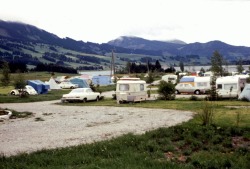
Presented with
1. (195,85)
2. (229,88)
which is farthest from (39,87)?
(229,88)

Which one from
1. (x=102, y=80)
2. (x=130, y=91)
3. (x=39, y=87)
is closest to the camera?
(x=130, y=91)

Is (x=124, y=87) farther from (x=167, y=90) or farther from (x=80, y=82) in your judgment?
(x=80, y=82)

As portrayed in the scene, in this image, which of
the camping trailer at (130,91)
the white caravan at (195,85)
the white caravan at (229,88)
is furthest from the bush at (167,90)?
the white caravan at (195,85)

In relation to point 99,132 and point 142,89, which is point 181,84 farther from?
point 99,132

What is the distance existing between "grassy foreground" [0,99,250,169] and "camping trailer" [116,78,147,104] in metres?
17.2

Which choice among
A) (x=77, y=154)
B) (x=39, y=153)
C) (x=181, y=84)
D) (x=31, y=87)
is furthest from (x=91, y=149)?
(x=31, y=87)

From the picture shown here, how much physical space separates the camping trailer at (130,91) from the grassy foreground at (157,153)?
17.2 meters

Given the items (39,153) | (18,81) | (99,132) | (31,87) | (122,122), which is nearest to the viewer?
(39,153)

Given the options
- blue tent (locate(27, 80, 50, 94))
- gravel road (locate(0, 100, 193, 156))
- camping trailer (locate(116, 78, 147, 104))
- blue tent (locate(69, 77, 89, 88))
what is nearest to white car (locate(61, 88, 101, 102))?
camping trailer (locate(116, 78, 147, 104))

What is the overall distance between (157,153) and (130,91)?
20.6 m

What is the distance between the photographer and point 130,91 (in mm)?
29719

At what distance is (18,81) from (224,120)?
31.9m

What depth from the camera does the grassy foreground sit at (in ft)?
26.6

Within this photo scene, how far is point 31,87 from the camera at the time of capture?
45.8 meters
